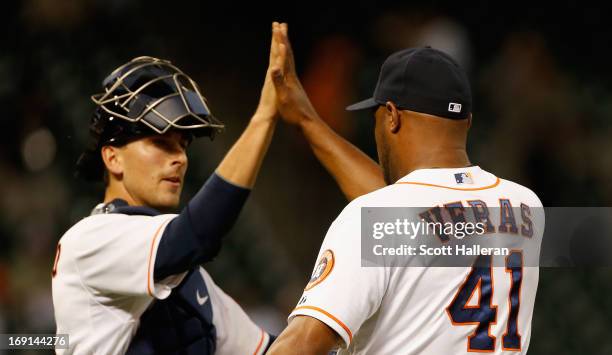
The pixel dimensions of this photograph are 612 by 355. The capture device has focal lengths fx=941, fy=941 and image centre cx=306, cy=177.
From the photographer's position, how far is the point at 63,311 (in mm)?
2717

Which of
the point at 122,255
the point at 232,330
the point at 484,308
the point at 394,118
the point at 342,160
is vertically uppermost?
the point at 394,118

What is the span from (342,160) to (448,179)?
2.50 ft

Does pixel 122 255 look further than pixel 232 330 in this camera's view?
No

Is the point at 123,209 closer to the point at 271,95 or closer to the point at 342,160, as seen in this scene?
the point at 271,95

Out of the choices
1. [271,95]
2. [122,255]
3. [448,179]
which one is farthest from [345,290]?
[271,95]

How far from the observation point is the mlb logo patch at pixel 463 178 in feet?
7.91

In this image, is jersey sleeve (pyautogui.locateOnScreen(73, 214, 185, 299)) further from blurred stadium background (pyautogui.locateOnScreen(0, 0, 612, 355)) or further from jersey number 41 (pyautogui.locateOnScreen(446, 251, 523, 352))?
blurred stadium background (pyautogui.locateOnScreen(0, 0, 612, 355))

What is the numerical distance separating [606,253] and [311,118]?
123 inches

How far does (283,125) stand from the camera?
7.47 metres

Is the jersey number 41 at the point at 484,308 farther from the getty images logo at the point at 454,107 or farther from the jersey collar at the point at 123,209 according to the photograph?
the jersey collar at the point at 123,209

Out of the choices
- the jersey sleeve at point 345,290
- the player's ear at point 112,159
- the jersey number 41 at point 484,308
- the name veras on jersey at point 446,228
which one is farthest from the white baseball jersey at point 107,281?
the jersey number 41 at point 484,308

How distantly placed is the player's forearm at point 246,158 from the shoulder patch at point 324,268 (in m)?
0.40

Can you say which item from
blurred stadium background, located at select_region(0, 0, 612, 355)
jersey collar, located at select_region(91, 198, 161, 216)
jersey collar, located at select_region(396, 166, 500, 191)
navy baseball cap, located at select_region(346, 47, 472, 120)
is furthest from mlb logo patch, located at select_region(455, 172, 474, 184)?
blurred stadium background, located at select_region(0, 0, 612, 355)

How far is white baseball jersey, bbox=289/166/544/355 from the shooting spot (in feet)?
7.31
